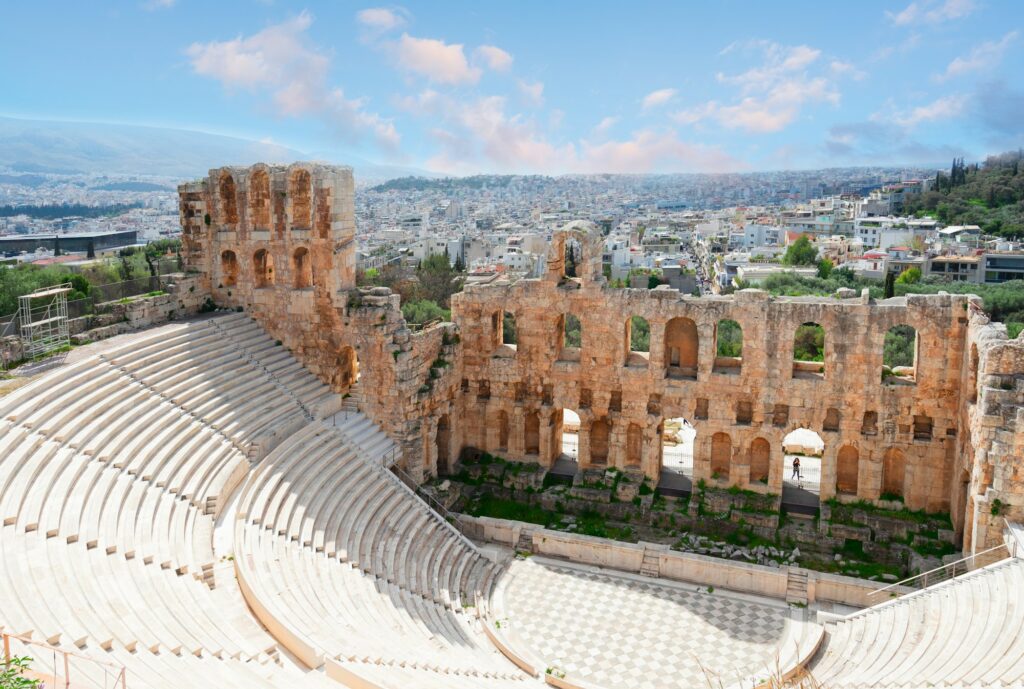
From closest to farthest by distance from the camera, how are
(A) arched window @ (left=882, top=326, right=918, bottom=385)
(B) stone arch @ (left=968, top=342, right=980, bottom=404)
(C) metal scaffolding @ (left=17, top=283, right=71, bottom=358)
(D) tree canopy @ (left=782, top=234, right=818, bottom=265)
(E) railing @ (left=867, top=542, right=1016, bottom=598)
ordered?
(E) railing @ (left=867, top=542, right=1016, bottom=598), (C) metal scaffolding @ (left=17, top=283, right=71, bottom=358), (B) stone arch @ (left=968, top=342, right=980, bottom=404), (A) arched window @ (left=882, top=326, right=918, bottom=385), (D) tree canopy @ (left=782, top=234, right=818, bottom=265)

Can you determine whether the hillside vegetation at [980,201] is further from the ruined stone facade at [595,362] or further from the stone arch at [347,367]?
the stone arch at [347,367]

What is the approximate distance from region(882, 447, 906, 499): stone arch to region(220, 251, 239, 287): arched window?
880 inches

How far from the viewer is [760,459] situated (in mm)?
26656

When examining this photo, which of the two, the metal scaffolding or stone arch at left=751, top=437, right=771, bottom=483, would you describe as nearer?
the metal scaffolding

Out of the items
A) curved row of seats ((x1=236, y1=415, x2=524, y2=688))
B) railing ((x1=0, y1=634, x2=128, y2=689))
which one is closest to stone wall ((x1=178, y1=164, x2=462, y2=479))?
curved row of seats ((x1=236, y1=415, x2=524, y2=688))

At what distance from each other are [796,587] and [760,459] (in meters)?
5.44

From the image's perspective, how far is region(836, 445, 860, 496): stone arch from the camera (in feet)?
85.0

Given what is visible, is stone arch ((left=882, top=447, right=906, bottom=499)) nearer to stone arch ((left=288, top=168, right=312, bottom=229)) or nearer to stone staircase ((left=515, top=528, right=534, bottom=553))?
stone staircase ((left=515, top=528, right=534, bottom=553))

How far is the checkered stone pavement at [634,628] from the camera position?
1880cm

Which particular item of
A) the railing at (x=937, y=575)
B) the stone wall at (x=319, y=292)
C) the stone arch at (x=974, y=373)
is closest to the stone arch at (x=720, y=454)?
the railing at (x=937, y=575)

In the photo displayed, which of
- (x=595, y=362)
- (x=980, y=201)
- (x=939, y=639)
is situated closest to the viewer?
(x=939, y=639)

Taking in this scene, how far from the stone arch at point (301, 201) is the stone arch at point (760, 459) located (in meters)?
16.6

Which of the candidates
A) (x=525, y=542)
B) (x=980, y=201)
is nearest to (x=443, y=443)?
(x=525, y=542)

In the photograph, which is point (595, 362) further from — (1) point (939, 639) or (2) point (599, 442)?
(1) point (939, 639)
